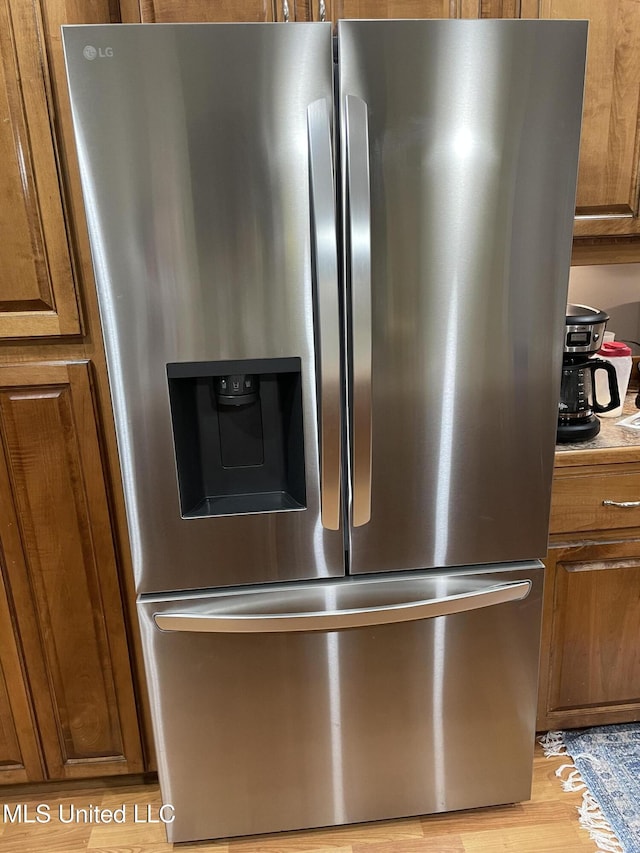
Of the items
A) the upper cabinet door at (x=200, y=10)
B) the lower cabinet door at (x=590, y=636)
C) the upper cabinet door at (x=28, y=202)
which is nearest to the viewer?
the upper cabinet door at (x=28, y=202)

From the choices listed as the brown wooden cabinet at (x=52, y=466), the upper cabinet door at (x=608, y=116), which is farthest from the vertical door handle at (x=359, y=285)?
Answer: the upper cabinet door at (x=608, y=116)

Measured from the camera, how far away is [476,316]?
1.26m

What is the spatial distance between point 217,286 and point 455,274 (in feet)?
1.45

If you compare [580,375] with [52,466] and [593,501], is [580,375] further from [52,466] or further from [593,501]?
[52,466]

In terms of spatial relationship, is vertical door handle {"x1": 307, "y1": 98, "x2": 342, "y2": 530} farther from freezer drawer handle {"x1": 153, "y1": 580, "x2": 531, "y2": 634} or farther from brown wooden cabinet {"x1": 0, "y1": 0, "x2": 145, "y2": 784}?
brown wooden cabinet {"x1": 0, "y1": 0, "x2": 145, "y2": 784}

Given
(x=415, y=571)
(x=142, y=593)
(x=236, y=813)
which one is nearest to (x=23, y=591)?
(x=142, y=593)

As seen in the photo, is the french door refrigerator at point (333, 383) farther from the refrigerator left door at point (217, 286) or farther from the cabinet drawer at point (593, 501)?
the cabinet drawer at point (593, 501)

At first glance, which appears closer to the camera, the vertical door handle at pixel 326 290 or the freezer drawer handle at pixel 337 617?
the vertical door handle at pixel 326 290

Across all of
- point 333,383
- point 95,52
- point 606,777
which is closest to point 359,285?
point 333,383

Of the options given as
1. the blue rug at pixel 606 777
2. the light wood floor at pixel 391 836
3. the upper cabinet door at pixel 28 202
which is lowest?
the light wood floor at pixel 391 836

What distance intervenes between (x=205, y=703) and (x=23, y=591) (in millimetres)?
489

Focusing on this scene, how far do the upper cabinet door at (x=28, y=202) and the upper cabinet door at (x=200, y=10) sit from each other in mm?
251

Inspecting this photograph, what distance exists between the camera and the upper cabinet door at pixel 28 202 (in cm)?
121

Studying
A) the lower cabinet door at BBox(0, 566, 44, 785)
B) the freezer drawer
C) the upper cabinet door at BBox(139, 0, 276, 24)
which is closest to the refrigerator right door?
the freezer drawer
